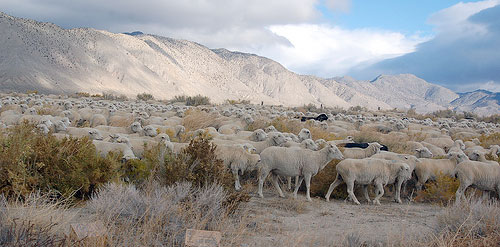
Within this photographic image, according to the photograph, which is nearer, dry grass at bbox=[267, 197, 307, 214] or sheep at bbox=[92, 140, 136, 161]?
dry grass at bbox=[267, 197, 307, 214]

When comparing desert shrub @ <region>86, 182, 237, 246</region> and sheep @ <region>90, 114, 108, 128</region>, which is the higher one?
sheep @ <region>90, 114, 108, 128</region>

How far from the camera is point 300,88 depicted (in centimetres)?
13138

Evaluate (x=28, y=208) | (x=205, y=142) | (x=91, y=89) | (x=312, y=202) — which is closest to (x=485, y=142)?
(x=312, y=202)

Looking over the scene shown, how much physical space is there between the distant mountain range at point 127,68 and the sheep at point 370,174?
62379mm

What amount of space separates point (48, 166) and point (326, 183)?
6343 mm

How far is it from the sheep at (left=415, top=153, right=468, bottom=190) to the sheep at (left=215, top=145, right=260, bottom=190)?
4.24 m

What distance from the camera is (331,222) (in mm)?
7371

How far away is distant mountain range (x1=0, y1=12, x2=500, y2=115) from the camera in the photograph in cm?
6806

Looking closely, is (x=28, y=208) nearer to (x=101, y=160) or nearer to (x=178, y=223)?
(x=178, y=223)

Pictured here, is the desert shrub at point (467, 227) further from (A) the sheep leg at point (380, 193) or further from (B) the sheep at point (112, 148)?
(B) the sheep at point (112, 148)

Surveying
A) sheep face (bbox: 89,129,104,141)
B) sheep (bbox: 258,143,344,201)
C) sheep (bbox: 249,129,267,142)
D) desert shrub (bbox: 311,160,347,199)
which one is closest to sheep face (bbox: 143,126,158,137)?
sheep face (bbox: 89,129,104,141)

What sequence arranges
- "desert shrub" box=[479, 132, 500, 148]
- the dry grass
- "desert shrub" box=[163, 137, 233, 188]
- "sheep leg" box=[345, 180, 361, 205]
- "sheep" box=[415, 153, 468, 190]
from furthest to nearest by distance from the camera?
"desert shrub" box=[479, 132, 500, 148] → "sheep" box=[415, 153, 468, 190] → "sheep leg" box=[345, 180, 361, 205] → the dry grass → "desert shrub" box=[163, 137, 233, 188]

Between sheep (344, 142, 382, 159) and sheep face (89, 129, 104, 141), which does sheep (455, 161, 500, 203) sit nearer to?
sheep (344, 142, 382, 159)

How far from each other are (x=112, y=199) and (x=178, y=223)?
1.12 metres
